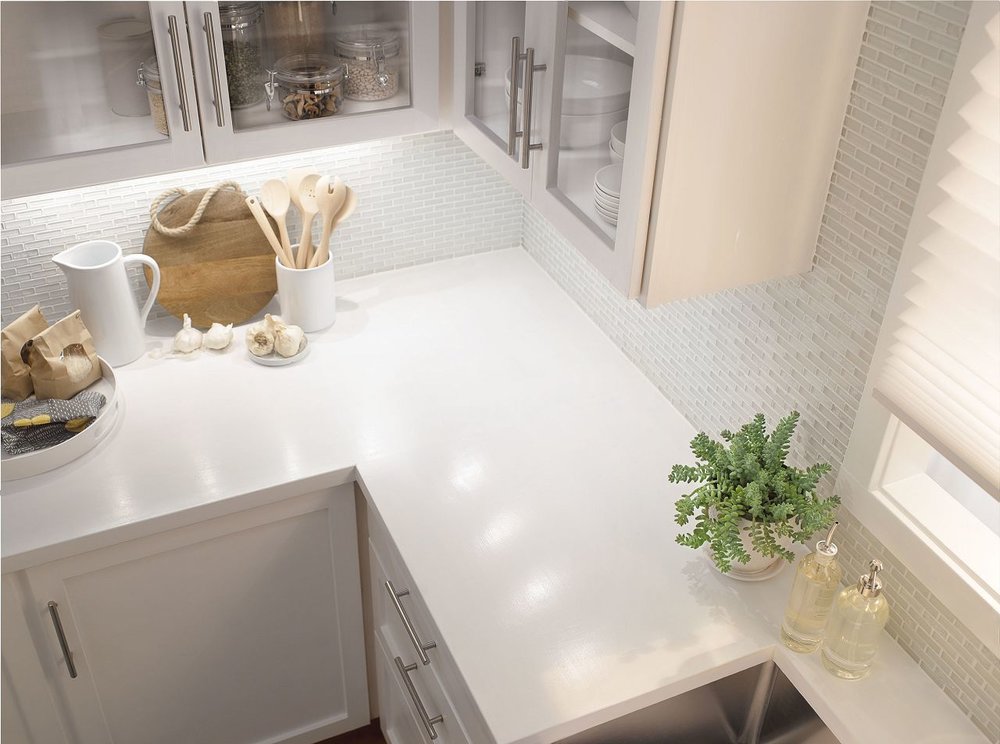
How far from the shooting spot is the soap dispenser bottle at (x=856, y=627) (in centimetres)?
138

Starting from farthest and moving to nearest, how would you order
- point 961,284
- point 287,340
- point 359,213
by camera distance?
point 359,213
point 287,340
point 961,284

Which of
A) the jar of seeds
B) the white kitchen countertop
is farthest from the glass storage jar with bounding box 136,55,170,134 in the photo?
the white kitchen countertop

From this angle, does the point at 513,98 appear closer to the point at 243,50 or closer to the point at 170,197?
the point at 243,50

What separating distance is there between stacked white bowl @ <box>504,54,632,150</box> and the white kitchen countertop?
0.60m

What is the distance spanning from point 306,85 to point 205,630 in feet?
3.32

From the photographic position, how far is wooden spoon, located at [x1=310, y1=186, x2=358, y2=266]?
2051mm

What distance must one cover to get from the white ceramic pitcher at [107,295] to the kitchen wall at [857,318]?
1.03 m

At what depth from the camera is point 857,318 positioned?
1.44 m

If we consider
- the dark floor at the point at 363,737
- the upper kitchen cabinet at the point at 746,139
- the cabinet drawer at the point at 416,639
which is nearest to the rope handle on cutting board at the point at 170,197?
the cabinet drawer at the point at 416,639

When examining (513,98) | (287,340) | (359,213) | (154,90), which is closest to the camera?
(513,98)

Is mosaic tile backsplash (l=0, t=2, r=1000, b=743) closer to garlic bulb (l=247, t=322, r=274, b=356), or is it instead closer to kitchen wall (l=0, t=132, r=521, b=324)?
kitchen wall (l=0, t=132, r=521, b=324)

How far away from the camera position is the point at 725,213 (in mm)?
1385

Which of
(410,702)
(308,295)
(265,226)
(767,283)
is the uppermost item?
(767,283)

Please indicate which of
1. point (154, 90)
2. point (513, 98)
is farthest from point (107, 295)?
point (513, 98)
